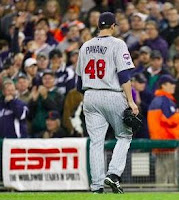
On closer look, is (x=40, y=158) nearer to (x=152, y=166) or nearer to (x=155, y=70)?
(x=152, y=166)

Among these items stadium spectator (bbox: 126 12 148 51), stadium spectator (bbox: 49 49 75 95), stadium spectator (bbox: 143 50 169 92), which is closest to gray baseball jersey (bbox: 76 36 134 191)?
stadium spectator (bbox: 143 50 169 92)

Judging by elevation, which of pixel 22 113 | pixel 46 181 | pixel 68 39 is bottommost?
pixel 46 181

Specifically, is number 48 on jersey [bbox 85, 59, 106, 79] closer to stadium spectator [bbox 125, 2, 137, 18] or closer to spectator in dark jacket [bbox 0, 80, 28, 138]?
spectator in dark jacket [bbox 0, 80, 28, 138]

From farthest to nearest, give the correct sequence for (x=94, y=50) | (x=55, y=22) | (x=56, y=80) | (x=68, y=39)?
(x=55, y=22) < (x=68, y=39) < (x=56, y=80) < (x=94, y=50)

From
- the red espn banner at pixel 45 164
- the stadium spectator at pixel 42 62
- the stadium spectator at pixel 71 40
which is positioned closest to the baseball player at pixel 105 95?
the red espn banner at pixel 45 164

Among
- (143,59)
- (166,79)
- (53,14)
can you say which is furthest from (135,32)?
(166,79)

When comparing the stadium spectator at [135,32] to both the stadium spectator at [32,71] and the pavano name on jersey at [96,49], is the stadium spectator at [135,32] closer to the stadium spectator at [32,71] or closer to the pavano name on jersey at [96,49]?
the stadium spectator at [32,71]

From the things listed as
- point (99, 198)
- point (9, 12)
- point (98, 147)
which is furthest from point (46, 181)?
point (9, 12)

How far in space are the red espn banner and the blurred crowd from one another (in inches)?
32.3

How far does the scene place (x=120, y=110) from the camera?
12.4m

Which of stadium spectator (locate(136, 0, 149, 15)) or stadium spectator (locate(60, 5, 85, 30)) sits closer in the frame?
stadium spectator (locate(136, 0, 149, 15))

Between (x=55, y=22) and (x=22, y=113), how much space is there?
5116 millimetres

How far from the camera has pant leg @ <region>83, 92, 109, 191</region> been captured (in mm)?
12430

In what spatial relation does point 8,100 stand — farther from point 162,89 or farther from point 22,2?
point 22,2
